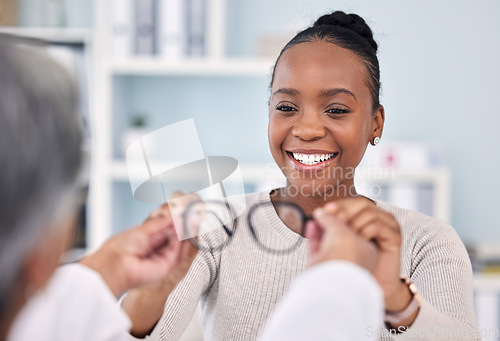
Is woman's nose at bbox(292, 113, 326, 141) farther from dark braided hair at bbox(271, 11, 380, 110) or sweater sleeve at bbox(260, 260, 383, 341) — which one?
sweater sleeve at bbox(260, 260, 383, 341)

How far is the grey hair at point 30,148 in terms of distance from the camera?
0.44 meters

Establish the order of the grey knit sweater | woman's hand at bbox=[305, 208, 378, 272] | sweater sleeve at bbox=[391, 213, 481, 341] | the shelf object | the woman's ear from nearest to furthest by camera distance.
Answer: woman's hand at bbox=[305, 208, 378, 272] → sweater sleeve at bbox=[391, 213, 481, 341] → the grey knit sweater → the woman's ear → the shelf object

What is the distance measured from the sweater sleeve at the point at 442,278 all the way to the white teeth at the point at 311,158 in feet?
0.79

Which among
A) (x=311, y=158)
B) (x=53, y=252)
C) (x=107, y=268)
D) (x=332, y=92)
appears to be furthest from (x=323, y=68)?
(x=53, y=252)

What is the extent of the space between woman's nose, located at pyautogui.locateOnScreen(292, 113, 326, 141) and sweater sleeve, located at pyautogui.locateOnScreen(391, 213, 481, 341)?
0.29 metres

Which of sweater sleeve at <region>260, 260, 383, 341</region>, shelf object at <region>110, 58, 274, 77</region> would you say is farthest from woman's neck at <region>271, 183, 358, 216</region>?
shelf object at <region>110, 58, 274, 77</region>

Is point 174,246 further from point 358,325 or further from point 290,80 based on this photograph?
point 290,80

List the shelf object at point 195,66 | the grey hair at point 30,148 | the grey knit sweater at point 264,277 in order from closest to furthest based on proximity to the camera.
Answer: the grey hair at point 30,148 → the grey knit sweater at point 264,277 → the shelf object at point 195,66

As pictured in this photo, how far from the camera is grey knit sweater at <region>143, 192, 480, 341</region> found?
0.98 metres

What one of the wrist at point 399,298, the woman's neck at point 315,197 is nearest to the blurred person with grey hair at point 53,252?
the wrist at point 399,298

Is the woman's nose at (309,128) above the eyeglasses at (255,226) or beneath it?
above

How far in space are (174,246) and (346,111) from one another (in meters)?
0.48

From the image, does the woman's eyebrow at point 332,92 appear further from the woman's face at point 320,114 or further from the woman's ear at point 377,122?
the woman's ear at point 377,122

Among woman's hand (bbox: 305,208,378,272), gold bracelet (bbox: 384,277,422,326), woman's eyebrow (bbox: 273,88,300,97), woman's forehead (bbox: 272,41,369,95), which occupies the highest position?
woman's forehead (bbox: 272,41,369,95)
